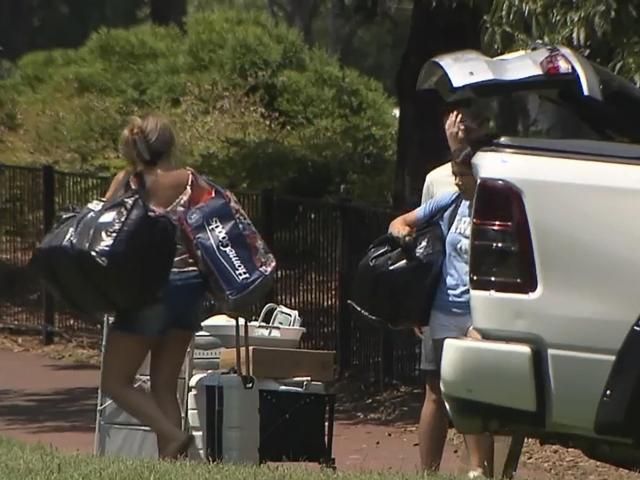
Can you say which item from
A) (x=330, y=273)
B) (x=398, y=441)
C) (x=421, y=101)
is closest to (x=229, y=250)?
(x=398, y=441)

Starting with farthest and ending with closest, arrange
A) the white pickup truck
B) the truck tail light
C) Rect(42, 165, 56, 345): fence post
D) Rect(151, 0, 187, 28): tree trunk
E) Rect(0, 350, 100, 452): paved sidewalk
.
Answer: Rect(151, 0, 187, 28): tree trunk, Rect(42, 165, 56, 345): fence post, Rect(0, 350, 100, 452): paved sidewalk, the truck tail light, the white pickup truck

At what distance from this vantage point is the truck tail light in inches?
229

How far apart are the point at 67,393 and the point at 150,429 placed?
416 centimetres

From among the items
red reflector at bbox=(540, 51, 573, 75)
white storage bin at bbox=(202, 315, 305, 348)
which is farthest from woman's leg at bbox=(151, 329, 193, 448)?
red reflector at bbox=(540, 51, 573, 75)

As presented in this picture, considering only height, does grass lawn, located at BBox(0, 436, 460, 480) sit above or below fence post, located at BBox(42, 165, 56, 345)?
above

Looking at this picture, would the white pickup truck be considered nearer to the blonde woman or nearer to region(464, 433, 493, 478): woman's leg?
region(464, 433, 493, 478): woman's leg

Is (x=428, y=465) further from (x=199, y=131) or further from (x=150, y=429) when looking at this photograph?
(x=199, y=131)

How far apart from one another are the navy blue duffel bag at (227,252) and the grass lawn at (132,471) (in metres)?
0.96

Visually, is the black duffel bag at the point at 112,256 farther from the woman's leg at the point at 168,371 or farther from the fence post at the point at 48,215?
the fence post at the point at 48,215

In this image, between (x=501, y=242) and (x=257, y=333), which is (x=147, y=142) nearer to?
(x=257, y=333)

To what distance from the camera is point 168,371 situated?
7738 millimetres

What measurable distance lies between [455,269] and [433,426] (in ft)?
2.59

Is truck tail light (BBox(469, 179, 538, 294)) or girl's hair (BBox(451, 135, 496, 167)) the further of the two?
girl's hair (BBox(451, 135, 496, 167))

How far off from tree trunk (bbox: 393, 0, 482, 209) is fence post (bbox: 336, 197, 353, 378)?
1.01 meters
